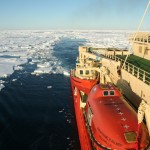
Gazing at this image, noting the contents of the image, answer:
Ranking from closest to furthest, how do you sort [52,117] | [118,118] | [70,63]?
[118,118], [52,117], [70,63]

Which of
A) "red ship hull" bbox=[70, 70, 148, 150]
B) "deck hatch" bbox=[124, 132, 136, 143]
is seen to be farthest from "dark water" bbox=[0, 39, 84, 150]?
"deck hatch" bbox=[124, 132, 136, 143]

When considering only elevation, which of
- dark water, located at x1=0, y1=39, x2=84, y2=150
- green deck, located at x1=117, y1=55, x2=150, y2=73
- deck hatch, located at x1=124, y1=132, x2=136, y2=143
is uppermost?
green deck, located at x1=117, y1=55, x2=150, y2=73

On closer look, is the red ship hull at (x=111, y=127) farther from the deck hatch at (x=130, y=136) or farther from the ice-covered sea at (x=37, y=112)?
the ice-covered sea at (x=37, y=112)

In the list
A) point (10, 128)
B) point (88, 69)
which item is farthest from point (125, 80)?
point (10, 128)

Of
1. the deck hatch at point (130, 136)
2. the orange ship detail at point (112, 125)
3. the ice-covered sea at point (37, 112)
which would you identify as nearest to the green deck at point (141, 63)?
the orange ship detail at point (112, 125)

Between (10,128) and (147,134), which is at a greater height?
(147,134)

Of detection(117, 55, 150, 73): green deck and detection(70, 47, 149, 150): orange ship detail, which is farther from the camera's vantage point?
detection(117, 55, 150, 73): green deck

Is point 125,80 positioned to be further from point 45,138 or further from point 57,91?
point 57,91

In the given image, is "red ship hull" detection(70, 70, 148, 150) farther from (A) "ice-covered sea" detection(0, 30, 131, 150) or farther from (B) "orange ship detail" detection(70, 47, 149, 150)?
(A) "ice-covered sea" detection(0, 30, 131, 150)

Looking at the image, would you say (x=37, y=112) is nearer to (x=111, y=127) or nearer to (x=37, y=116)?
(x=37, y=116)
